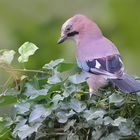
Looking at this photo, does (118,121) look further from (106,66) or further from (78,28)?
(78,28)

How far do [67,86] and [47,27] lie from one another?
4.98ft

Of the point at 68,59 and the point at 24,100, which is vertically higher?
the point at 68,59

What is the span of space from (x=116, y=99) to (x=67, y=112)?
0.66ft

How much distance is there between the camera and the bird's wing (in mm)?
3254

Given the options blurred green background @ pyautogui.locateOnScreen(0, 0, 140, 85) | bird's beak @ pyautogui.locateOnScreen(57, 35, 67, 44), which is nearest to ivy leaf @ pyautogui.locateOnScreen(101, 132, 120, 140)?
bird's beak @ pyautogui.locateOnScreen(57, 35, 67, 44)

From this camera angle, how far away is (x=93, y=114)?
2504 millimetres

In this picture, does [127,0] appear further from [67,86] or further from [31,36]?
[67,86]

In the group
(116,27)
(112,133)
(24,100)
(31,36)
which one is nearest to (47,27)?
(31,36)

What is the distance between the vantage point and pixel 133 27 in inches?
154

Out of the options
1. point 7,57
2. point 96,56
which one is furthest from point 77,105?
point 96,56

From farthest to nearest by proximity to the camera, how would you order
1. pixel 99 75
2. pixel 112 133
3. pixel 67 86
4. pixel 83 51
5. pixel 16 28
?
pixel 16 28, pixel 83 51, pixel 99 75, pixel 67 86, pixel 112 133

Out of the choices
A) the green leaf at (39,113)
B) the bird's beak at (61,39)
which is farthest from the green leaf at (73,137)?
the bird's beak at (61,39)

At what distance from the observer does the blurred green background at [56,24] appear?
3939 millimetres

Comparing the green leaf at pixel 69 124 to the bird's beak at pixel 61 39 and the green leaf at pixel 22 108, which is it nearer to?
the green leaf at pixel 22 108
